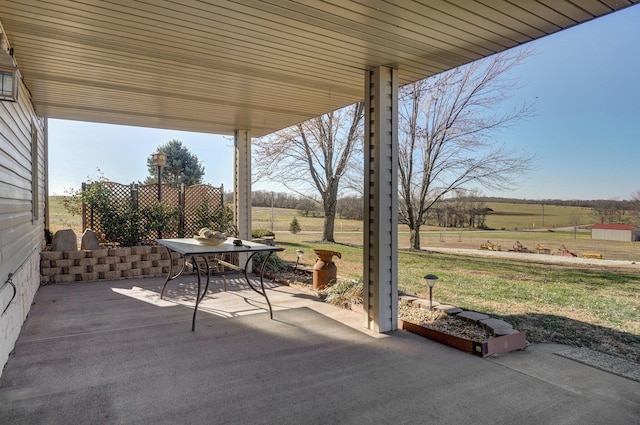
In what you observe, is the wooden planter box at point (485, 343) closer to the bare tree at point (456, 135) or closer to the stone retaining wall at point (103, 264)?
the stone retaining wall at point (103, 264)

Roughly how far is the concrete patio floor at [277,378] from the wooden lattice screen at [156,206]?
2.83 m

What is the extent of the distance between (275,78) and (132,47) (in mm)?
1254

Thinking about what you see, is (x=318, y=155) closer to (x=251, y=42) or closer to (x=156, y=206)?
(x=156, y=206)

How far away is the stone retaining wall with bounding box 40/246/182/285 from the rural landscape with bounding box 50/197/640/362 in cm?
159

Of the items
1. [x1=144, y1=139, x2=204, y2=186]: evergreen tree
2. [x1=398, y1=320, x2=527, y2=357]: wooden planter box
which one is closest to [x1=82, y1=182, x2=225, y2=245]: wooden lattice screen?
[x1=398, y1=320, x2=527, y2=357]: wooden planter box

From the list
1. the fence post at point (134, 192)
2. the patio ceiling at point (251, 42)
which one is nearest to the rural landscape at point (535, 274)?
the fence post at point (134, 192)

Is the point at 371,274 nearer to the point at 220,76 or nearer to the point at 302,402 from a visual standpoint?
the point at 302,402

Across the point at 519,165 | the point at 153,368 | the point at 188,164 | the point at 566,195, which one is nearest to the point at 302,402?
the point at 153,368

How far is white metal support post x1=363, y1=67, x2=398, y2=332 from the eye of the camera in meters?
3.28

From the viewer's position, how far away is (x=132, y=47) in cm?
290

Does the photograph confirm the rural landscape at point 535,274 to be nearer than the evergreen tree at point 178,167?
Yes

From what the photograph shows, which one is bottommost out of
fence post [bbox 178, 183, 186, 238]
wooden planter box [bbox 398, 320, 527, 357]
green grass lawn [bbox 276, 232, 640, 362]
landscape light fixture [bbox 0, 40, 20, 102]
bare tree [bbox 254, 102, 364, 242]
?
green grass lawn [bbox 276, 232, 640, 362]

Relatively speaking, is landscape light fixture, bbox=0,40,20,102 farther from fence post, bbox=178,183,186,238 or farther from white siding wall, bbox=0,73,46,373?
fence post, bbox=178,183,186,238

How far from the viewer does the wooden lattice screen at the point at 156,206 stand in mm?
6320
